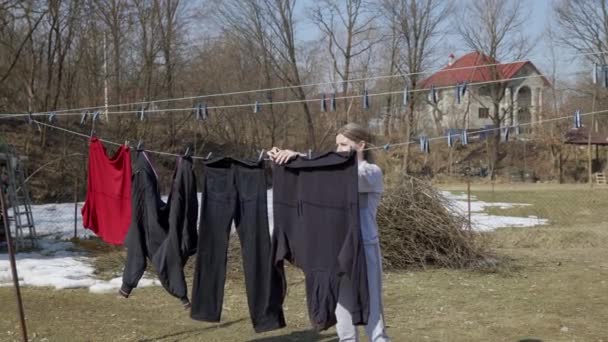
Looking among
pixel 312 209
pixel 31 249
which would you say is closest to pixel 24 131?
pixel 31 249

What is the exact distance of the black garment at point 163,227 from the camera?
188 inches

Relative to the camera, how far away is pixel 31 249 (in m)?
11.0

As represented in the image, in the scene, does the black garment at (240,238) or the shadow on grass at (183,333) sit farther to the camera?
the shadow on grass at (183,333)

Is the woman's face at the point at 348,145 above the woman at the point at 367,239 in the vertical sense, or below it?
above

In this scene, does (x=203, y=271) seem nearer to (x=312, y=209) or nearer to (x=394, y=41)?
(x=312, y=209)

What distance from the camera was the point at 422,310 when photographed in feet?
22.5

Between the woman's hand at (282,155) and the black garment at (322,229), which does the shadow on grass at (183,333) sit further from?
the woman's hand at (282,155)

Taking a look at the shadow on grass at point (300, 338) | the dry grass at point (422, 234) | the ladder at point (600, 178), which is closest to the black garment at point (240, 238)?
the shadow on grass at point (300, 338)

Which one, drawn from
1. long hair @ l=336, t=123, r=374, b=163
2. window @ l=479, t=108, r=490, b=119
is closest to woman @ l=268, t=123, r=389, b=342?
long hair @ l=336, t=123, r=374, b=163

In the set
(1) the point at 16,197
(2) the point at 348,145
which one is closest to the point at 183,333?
(2) the point at 348,145

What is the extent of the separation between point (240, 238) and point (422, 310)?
2.98 meters

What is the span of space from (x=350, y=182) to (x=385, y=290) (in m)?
4.41

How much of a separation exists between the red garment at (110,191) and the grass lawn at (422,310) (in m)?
0.94

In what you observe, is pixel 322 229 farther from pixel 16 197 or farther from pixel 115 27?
pixel 115 27
